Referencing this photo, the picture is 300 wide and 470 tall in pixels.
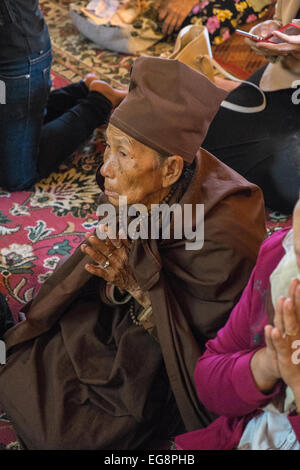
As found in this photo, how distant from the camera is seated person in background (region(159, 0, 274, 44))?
136 inches

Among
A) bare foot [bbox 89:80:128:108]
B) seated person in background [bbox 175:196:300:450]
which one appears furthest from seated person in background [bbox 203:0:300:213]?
seated person in background [bbox 175:196:300:450]

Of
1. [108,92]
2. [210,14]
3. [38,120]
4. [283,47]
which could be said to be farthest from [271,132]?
[210,14]

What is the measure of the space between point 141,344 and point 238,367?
0.55 meters

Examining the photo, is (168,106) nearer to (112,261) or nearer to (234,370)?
(112,261)

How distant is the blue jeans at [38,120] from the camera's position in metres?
2.32

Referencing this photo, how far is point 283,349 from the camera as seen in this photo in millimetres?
1002

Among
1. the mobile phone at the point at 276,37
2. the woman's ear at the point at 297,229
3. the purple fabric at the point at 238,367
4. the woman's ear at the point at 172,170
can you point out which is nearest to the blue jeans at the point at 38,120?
the mobile phone at the point at 276,37

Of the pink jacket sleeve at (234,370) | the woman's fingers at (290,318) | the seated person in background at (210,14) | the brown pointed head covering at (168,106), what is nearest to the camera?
the woman's fingers at (290,318)

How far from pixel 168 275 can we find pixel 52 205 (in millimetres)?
1071

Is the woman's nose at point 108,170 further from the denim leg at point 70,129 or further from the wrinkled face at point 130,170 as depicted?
the denim leg at point 70,129

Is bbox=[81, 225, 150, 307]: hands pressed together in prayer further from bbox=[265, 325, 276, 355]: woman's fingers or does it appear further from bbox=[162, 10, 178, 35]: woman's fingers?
bbox=[162, 10, 178, 35]: woman's fingers

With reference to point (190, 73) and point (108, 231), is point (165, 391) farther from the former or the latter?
point (190, 73)

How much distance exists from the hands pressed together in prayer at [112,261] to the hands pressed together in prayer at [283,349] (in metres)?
0.57
